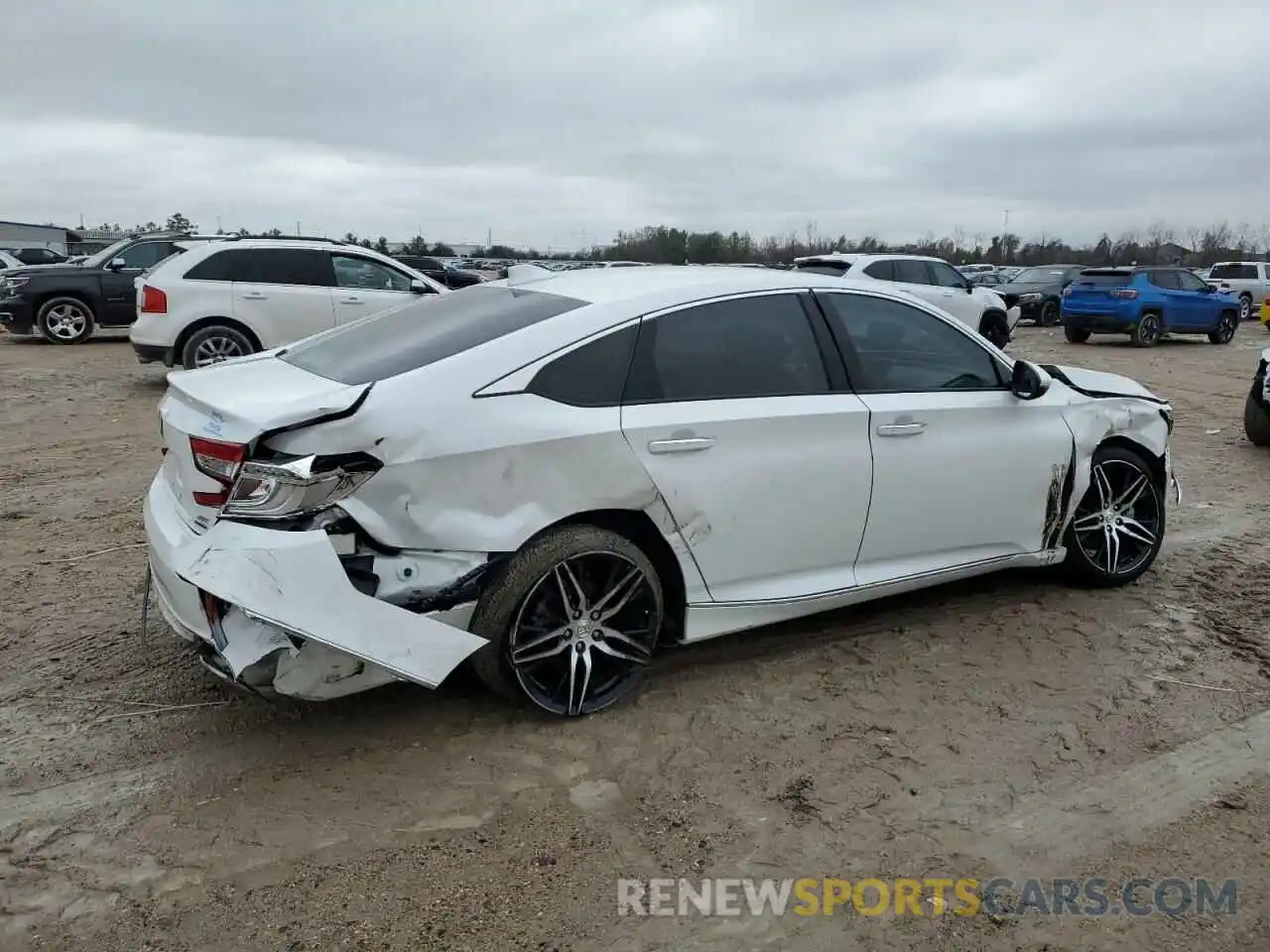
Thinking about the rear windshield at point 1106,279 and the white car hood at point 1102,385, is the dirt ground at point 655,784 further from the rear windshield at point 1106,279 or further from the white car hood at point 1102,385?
the rear windshield at point 1106,279

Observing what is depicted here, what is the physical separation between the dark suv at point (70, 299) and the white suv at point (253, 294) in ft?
16.5

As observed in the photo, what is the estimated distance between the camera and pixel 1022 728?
3828 millimetres

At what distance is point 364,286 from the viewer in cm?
1197

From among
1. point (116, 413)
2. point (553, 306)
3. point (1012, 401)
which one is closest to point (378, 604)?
point (553, 306)

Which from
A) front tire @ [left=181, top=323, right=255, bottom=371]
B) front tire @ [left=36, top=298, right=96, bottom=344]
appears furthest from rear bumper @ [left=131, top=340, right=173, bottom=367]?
front tire @ [left=36, top=298, right=96, bottom=344]

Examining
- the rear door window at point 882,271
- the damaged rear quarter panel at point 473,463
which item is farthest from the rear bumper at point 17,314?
the damaged rear quarter panel at point 473,463

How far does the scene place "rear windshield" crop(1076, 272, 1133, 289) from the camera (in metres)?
19.6

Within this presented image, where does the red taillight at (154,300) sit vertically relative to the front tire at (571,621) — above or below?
above

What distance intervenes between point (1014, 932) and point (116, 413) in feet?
31.4

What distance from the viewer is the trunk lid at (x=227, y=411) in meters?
3.27

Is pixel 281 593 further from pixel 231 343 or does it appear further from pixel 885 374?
pixel 231 343

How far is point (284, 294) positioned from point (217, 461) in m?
8.74

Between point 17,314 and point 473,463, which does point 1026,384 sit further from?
point 17,314

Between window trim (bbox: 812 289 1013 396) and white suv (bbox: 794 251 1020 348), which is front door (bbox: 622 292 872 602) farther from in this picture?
white suv (bbox: 794 251 1020 348)
